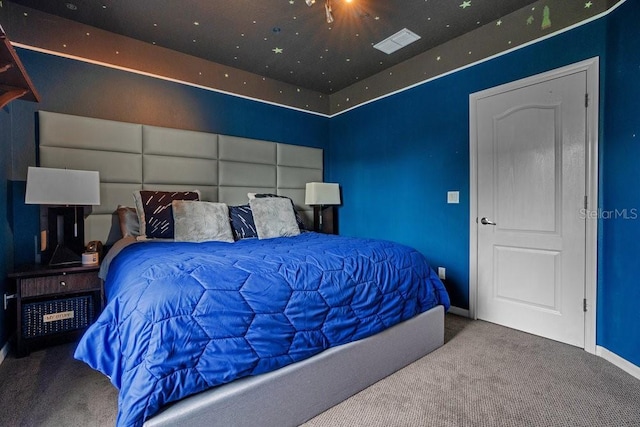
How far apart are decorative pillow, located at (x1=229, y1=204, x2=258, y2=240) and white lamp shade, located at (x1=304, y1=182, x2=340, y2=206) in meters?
1.07

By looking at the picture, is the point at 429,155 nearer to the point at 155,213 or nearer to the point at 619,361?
the point at 619,361

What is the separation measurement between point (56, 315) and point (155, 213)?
3.19 ft

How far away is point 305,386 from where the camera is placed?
1.42 meters

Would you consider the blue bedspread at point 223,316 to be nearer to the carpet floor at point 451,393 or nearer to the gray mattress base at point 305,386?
the gray mattress base at point 305,386

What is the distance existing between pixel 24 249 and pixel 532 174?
4.11 m

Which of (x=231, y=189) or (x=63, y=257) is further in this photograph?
(x=231, y=189)

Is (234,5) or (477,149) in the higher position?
(234,5)

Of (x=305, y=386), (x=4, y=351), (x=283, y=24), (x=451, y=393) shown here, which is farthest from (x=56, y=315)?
(x=283, y=24)

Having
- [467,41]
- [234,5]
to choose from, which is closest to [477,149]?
[467,41]

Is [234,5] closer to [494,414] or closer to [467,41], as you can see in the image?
[467,41]

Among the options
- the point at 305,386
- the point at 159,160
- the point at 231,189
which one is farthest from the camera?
the point at 231,189

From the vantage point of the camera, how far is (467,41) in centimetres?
280

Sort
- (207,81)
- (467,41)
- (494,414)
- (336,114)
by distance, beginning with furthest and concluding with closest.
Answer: (336,114)
(207,81)
(467,41)
(494,414)

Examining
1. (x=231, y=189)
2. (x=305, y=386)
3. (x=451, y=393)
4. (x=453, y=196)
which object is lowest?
(x=451, y=393)
